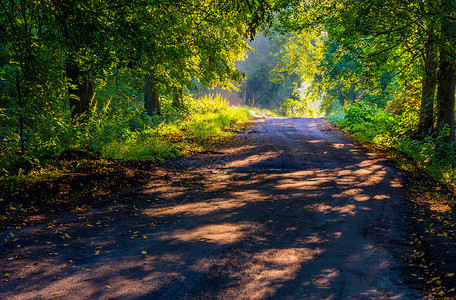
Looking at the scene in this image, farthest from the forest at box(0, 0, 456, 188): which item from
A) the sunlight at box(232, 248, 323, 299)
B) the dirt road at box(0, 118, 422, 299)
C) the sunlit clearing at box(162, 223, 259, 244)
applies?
the sunlight at box(232, 248, 323, 299)

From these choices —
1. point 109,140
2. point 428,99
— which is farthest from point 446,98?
point 109,140

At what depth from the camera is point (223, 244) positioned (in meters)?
4.46

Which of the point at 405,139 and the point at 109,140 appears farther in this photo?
the point at 405,139

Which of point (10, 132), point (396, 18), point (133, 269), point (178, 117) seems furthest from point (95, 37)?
point (178, 117)

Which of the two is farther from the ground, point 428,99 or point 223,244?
point 428,99

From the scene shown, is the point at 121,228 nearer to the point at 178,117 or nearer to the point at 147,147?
the point at 147,147

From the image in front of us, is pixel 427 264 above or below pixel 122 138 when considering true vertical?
below

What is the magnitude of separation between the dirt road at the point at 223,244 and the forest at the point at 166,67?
245 centimetres

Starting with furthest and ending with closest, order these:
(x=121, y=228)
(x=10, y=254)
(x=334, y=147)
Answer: (x=334, y=147) < (x=121, y=228) < (x=10, y=254)

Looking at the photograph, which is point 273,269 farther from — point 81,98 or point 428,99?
point 428,99

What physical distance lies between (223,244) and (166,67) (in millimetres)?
7645

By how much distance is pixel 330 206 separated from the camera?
609 cm

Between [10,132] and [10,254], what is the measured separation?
3.24 m

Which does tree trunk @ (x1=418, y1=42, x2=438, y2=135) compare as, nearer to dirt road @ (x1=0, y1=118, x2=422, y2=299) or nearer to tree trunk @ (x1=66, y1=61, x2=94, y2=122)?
dirt road @ (x1=0, y1=118, x2=422, y2=299)
